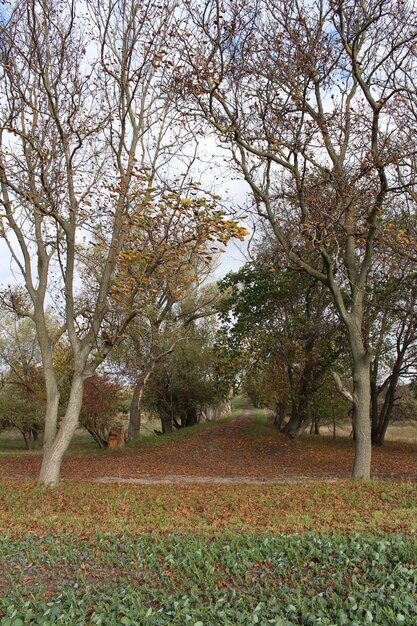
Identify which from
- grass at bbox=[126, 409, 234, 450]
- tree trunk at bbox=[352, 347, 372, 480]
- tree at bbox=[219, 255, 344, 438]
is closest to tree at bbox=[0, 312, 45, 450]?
grass at bbox=[126, 409, 234, 450]

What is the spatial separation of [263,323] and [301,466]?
659 centimetres

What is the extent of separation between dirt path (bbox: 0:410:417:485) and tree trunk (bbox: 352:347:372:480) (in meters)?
2.12

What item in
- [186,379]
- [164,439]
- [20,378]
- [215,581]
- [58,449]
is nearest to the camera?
[215,581]

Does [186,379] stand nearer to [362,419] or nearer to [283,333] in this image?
[283,333]

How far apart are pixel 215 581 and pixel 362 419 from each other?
25.1 feet

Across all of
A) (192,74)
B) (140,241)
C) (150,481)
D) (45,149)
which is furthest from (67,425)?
(192,74)

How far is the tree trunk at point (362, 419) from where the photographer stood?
1177 centimetres

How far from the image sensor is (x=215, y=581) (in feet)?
16.2

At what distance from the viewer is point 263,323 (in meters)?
22.2

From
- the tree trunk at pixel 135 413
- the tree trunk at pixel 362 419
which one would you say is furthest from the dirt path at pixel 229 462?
the tree trunk at pixel 135 413

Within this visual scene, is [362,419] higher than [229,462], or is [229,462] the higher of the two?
[362,419]

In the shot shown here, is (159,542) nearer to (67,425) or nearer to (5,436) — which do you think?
(67,425)

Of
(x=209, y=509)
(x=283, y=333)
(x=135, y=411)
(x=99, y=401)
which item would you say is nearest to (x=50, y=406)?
(x=209, y=509)

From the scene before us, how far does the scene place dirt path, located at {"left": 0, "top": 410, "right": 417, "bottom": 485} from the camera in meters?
14.7
